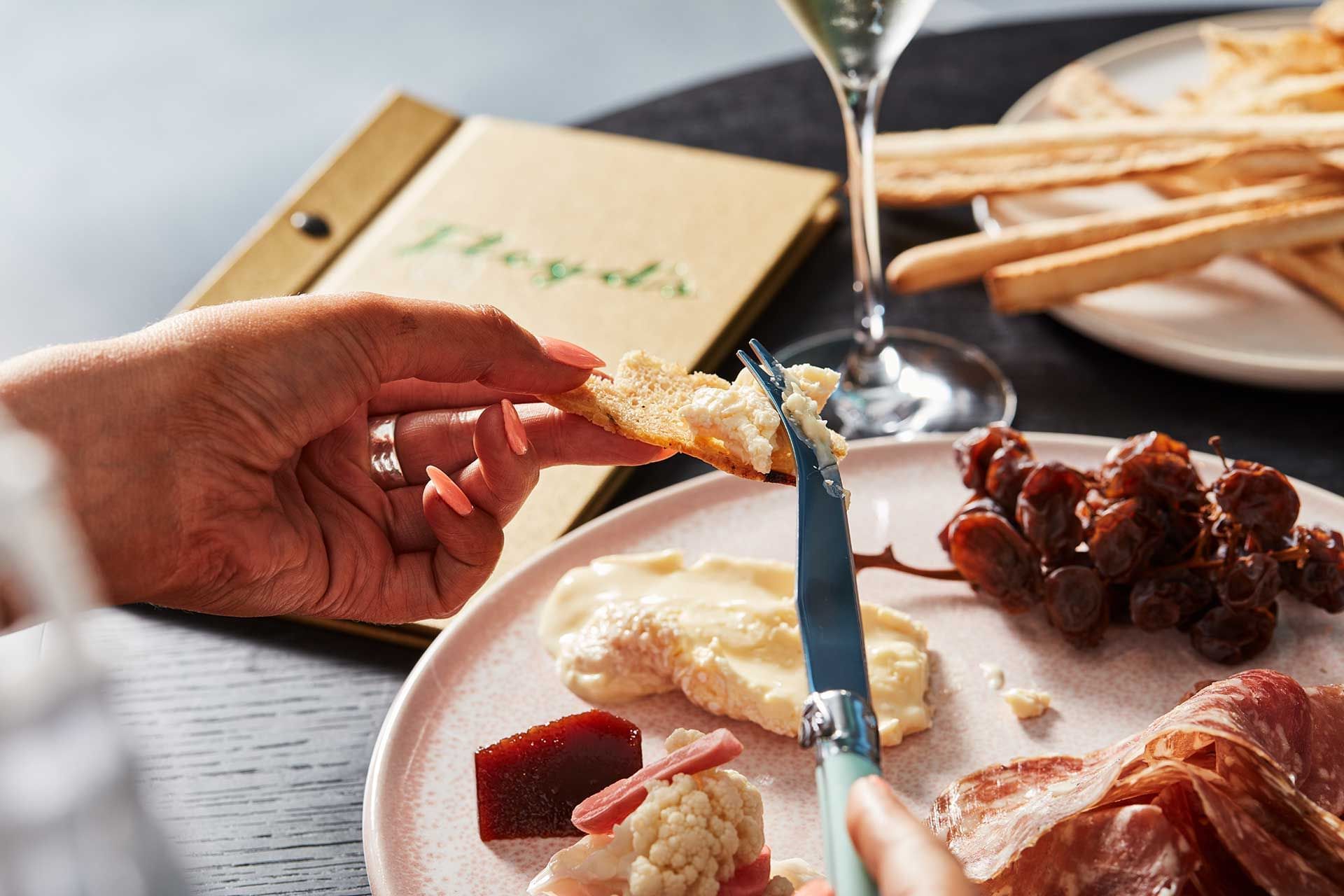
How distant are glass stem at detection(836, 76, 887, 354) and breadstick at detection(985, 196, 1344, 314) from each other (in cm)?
17

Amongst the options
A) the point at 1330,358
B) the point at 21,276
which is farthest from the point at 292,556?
the point at 21,276

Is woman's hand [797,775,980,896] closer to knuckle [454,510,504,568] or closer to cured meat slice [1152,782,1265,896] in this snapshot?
cured meat slice [1152,782,1265,896]

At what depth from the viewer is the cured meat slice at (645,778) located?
0.94m

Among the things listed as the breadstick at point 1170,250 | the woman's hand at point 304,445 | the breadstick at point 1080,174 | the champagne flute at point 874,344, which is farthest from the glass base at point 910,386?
the woman's hand at point 304,445

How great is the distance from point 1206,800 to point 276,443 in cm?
82

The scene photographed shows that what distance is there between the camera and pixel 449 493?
1229 millimetres

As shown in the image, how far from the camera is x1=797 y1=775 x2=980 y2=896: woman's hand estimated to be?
0.70 meters

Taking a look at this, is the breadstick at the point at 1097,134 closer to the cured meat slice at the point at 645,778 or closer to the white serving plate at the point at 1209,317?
the white serving plate at the point at 1209,317

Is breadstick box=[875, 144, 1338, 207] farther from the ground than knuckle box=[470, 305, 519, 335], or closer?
closer

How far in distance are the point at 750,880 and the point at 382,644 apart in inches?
22.6

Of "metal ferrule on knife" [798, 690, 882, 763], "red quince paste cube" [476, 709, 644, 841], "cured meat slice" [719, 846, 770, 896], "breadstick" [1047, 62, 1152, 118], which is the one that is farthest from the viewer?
"breadstick" [1047, 62, 1152, 118]

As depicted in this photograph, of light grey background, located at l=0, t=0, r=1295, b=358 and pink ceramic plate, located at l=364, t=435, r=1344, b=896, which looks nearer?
pink ceramic plate, located at l=364, t=435, r=1344, b=896

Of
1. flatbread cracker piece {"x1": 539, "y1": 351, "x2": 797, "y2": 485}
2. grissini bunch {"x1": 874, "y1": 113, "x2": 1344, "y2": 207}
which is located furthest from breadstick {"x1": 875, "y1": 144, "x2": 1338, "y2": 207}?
flatbread cracker piece {"x1": 539, "y1": 351, "x2": 797, "y2": 485}

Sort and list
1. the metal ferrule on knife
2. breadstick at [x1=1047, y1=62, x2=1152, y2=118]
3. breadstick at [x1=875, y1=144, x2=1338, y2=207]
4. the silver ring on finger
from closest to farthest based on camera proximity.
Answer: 1. the metal ferrule on knife
2. the silver ring on finger
3. breadstick at [x1=875, y1=144, x2=1338, y2=207]
4. breadstick at [x1=1047, y1=62, x2=1152, y2=118]
